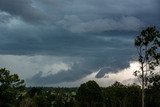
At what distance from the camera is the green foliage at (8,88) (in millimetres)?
90875

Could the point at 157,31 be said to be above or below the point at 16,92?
above

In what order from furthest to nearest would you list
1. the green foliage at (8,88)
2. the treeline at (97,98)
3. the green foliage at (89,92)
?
1. the green foliage at (89,92)
2. the treeline at (97,98)
3. the green foliage at (8,88)

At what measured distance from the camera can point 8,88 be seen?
299ft

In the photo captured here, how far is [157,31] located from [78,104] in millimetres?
66236

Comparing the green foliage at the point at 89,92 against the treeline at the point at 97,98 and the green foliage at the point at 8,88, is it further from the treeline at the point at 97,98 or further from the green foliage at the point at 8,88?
the green foliage at the point at 8,88

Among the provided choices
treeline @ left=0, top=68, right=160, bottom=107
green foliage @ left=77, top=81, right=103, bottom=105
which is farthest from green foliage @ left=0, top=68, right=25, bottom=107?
green foliage @ left=77, top=81, right=103, bottom=105

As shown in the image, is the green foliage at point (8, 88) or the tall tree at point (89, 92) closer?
the green foliage at point (8, 88)

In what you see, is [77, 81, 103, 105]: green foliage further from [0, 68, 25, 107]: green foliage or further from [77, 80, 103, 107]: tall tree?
[0, 68, 25, 107]: green foliage

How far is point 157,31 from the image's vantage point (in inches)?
2953

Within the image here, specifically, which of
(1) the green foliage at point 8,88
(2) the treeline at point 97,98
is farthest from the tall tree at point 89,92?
(1) the green foliage at point 8,88

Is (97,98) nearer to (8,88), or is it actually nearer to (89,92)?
(89,92)

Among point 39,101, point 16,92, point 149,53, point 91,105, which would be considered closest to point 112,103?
point 91,105

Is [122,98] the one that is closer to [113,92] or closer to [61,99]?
[113,92]

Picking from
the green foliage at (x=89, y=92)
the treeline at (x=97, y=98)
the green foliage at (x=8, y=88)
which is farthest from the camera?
the green foliage at (x=89, y=92)
